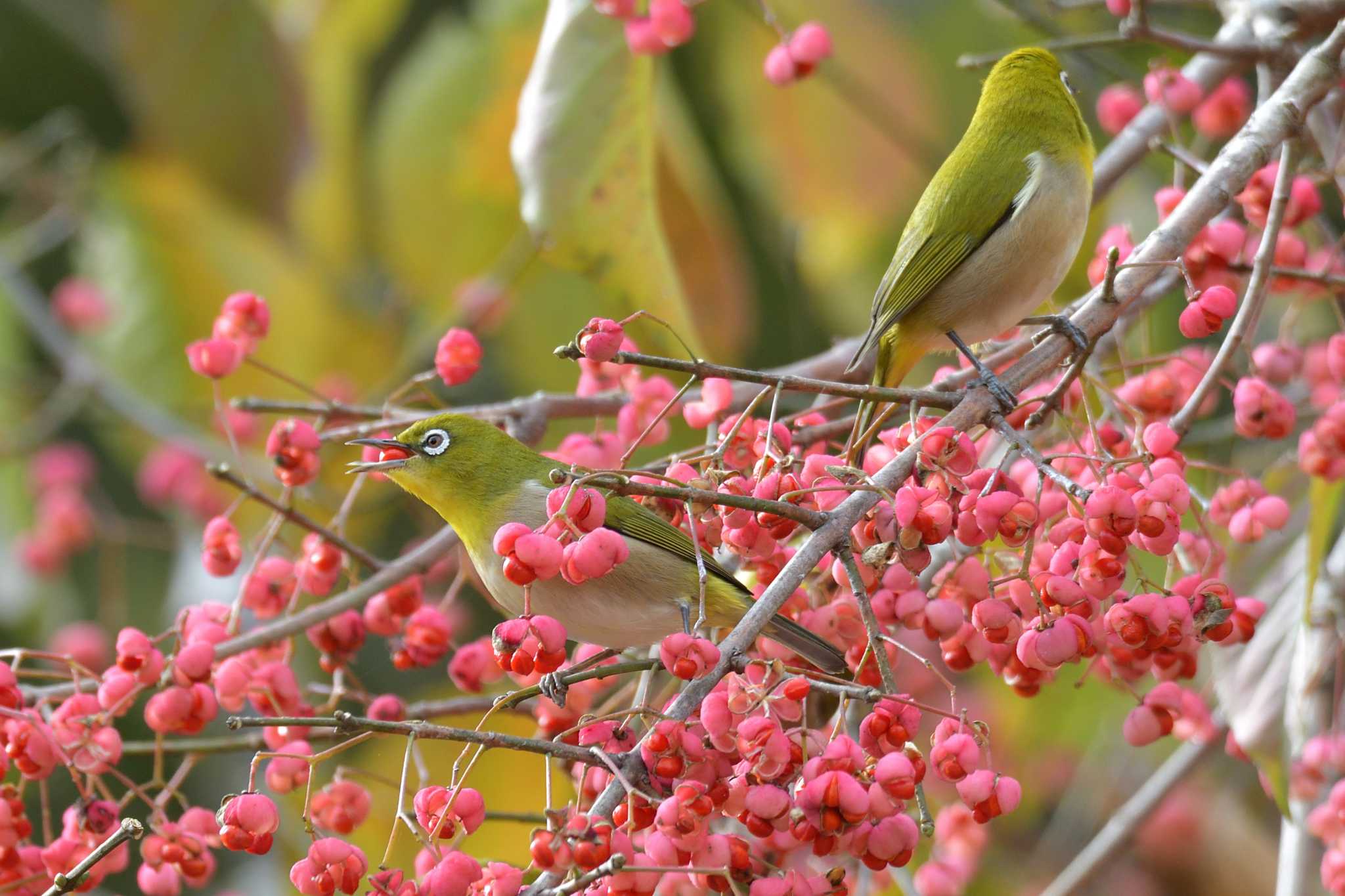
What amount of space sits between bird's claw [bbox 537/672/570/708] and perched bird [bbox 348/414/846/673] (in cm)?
33

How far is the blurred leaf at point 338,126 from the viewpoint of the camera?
522cm

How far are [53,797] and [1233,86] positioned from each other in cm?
461

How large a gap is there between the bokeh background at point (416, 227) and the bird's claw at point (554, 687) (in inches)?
62.9

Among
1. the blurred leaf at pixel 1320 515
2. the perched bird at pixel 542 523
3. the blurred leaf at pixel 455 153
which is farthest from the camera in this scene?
the blurred leaf at pixel 455 153

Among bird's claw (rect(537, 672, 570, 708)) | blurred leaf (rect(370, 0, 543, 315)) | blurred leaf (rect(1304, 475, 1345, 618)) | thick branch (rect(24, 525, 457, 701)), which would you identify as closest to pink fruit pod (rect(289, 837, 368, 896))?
bird's claw (rect(537, 672, 570, 708))

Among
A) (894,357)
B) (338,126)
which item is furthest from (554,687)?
(338,126)

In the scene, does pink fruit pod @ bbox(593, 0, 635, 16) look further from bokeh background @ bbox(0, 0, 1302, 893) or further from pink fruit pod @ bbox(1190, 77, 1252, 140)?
pink fruit pod @ bbox(1190, 77, 1252, 140)

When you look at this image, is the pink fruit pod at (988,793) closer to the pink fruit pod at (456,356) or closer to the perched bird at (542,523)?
the perched bird at (542,523)

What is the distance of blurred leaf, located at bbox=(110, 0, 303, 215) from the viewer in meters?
4.95

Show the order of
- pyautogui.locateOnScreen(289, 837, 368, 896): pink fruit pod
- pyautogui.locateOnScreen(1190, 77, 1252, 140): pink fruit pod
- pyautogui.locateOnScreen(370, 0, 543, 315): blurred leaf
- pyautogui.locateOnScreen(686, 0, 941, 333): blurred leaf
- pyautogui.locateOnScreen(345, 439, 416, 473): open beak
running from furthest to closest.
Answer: pyautogui.locateOnScreen(370, 0, 543, 315): blurred leaf, pyautogui.locateOnScreen(686, 0, 941, 333): blurred leaf, pyautogui.locateOnScreen(1190, 77, 1252, 140): pink fruit pod, pyautogui.locateOnScreen(345, 439, 416, 473): open beak, pyautogui.locateOnScreen(289, 837, 368, 896): pink fruit pod

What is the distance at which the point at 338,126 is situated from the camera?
19.1 ft

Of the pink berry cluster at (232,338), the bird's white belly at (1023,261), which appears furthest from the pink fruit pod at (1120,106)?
the pink berry cluster at (232,338)

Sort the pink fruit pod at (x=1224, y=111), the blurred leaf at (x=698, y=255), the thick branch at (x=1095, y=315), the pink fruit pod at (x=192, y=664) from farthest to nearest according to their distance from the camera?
the blurred leaf at (x=698, y=255), the pink fruit pod at (x=1224, y=111), the pink fruit pod at (x=192, y=664), the thick branch at (x=1095, y=315)

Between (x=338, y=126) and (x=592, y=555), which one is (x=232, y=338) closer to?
(x=592, y=555)
